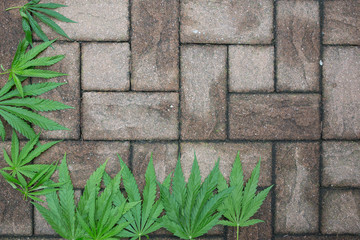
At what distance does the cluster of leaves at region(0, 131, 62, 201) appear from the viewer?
1250 millimetres

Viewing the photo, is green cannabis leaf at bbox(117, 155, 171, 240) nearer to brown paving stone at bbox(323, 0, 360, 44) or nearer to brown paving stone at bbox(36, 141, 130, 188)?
brown paving stone at bbox(36, 141, 130, 188)

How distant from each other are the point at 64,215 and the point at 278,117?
96cm

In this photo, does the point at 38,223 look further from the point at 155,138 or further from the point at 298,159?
the point at 298,159

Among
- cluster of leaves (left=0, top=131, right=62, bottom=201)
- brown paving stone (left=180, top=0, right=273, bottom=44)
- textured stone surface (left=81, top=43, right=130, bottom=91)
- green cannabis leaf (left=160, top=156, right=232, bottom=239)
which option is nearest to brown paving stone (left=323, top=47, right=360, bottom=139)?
brown paving stone (left=180, top=0, right=273, bottom=44)

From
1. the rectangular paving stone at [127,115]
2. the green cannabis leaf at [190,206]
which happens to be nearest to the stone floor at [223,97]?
the rectangular paving stone at [127,115]

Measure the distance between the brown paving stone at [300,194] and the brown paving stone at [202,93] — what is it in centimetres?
31

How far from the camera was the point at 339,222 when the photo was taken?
134cm

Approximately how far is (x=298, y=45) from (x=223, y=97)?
39 centimetres

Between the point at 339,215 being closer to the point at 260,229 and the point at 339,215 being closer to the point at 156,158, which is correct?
the point at 260,229

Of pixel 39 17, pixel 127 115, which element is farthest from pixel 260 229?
pixel 39 17

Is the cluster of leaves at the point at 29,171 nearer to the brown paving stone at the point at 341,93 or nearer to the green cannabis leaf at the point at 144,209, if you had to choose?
the green cannabis leaf at the point at 144,209

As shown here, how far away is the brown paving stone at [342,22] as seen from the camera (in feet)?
4.39

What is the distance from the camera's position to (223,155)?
133 cm

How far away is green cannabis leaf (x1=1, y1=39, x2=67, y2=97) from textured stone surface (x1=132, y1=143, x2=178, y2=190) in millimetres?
467
